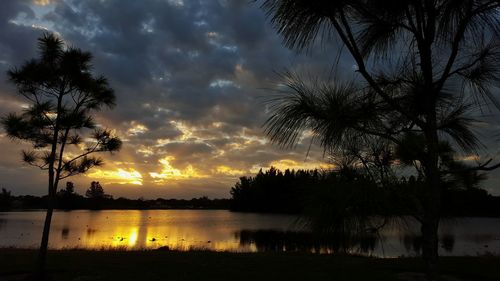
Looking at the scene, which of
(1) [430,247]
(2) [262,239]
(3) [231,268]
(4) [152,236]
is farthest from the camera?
(4) [152,236]

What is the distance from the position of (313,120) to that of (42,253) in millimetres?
9189

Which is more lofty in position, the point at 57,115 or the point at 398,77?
the point at 57,115

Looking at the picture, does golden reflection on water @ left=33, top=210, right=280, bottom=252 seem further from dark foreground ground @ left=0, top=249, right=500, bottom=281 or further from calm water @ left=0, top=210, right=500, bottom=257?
dark foreground ground @ left=0, top=249, right=500, bottom=281

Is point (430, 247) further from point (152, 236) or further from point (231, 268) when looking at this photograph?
point (152, 236)

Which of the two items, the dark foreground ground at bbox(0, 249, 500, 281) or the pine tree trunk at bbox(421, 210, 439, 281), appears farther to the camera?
the dark foreground ground at bbox(0, 249, 500, 281)

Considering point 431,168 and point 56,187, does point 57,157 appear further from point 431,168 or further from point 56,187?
point 431,168

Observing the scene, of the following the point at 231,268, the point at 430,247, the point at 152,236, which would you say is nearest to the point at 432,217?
the point at 430,247

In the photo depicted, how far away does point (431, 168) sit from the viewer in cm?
348

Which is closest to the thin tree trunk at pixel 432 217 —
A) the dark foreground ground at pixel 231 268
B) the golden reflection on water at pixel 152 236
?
the dark foreground ground at pixel 231 268

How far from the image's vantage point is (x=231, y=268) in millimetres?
12719

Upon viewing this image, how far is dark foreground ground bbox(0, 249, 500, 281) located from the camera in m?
11.2

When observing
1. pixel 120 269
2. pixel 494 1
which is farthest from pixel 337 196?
pixel 120 269

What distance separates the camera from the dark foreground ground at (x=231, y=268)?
441 inches

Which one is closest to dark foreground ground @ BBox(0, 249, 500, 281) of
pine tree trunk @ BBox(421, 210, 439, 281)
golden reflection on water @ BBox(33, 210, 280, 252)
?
golden reflection on water @ BBox(33, 210, 280, 252)
